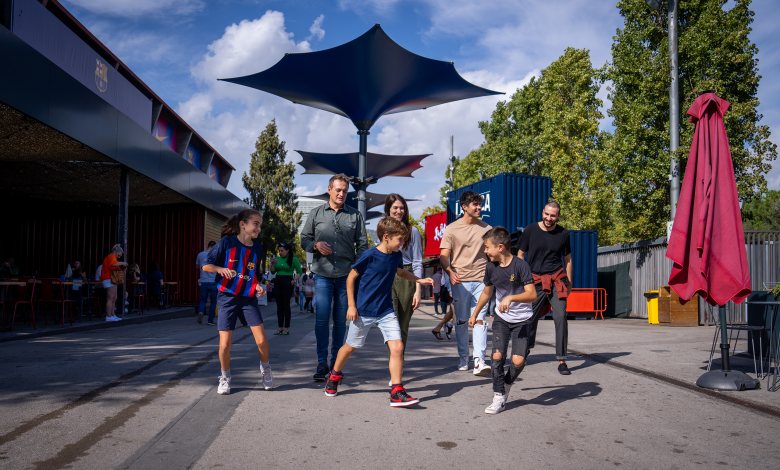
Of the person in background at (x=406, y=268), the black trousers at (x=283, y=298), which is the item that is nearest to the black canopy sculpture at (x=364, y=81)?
the black trousers at (x=283, y=298)

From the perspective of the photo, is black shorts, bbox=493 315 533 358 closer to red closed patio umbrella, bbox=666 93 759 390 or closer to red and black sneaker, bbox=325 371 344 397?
red and black sneaker, bbox=325 371 344 397

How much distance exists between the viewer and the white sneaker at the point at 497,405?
4812 millimetres

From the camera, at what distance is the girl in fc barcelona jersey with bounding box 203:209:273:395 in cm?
550

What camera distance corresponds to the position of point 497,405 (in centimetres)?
483

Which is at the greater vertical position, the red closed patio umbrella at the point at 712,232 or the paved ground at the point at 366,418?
the red closed patio umbrella at the point at 712,232

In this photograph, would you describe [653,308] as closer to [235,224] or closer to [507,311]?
[507,311]

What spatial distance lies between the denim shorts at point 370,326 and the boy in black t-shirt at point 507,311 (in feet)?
2.61

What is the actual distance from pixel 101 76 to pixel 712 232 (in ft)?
59.1

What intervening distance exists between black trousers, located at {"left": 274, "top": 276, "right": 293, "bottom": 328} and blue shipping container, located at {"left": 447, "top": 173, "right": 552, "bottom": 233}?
863 cm

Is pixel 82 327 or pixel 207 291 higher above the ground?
pixel 207 291

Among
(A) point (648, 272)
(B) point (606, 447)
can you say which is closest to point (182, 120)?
(A) point (648, 272)

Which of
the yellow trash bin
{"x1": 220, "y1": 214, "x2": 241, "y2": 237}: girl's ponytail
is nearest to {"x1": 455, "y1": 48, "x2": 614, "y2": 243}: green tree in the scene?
the yellow trash bin

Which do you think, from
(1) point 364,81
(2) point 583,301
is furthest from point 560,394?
(1) point 364,81

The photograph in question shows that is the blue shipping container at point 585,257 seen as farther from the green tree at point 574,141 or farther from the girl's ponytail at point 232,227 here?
the girl's ponytail at point 232,227
